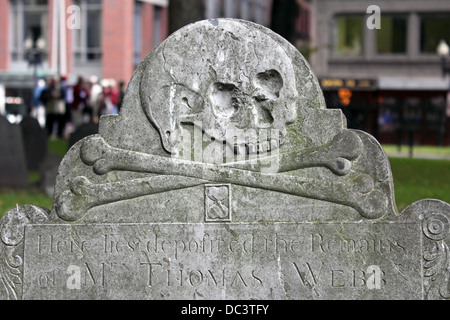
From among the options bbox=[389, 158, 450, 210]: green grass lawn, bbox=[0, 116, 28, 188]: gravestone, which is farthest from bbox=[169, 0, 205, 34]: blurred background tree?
bbox=[389, 158, 450, 210]: green grass lawn

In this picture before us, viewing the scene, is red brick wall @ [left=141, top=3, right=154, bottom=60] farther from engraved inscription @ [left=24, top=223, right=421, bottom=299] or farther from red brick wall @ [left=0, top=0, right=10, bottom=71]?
engraved inscription @ [left=24, top=223, right=421, bottom=299]

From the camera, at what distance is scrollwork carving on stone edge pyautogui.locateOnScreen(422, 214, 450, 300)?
21.3 ft

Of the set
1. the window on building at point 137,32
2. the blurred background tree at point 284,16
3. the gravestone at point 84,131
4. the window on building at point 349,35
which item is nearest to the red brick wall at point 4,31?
the window on building at point 137,32

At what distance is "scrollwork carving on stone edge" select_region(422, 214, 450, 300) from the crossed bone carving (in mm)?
375

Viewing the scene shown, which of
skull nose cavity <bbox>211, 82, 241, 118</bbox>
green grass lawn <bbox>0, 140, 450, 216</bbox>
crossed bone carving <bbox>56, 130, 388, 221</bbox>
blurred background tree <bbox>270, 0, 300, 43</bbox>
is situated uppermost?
blurred background tree <bbox>270, 0, 300, 43</bbox>

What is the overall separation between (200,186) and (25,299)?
1584 mm

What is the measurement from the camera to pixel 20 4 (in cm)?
4319

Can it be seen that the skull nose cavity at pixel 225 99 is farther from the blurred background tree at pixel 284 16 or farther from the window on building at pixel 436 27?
the window on building at pixel 436 27

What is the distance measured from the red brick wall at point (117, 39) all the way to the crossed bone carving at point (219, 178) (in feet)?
108

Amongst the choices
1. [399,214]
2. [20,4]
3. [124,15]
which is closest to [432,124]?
[124,15]

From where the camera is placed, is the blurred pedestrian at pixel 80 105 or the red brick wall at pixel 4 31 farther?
the red brick wall at pixel 4 31

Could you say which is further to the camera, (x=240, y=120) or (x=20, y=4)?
(x=20, y=4)

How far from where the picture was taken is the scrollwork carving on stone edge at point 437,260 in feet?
21.3
